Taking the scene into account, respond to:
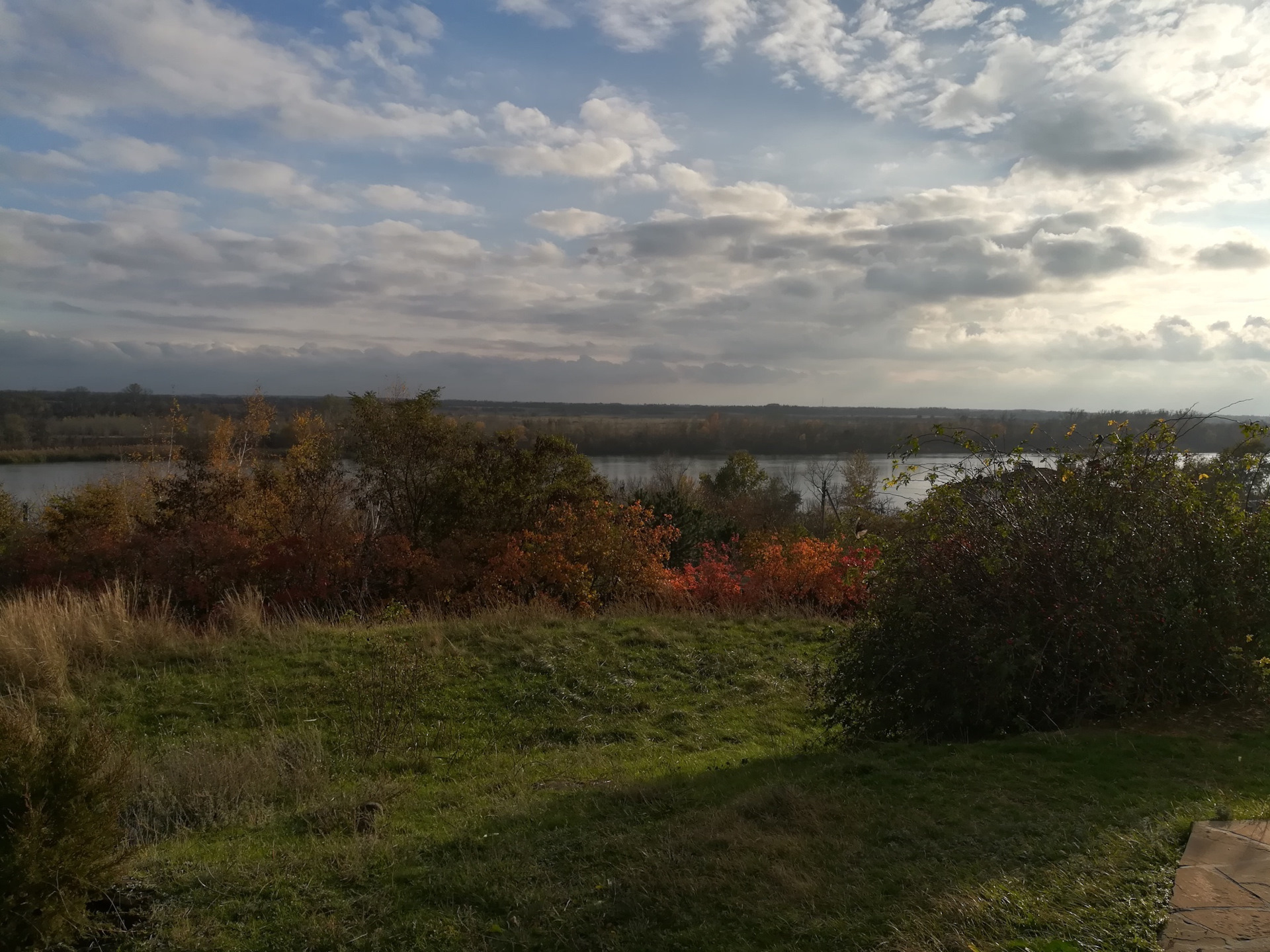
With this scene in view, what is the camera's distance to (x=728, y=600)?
1497 centimetres

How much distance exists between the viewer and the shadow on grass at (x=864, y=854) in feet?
10.3

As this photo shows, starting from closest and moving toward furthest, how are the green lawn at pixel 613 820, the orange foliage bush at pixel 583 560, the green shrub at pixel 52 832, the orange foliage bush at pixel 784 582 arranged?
the green shrub at pixel 52 832 → the green lawn at pixel 613 820 → the orange foliage bush at pixel 784 582 → the orange foliage bush at pixel 583 560

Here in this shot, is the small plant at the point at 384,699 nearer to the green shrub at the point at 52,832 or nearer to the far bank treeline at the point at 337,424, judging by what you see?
the green shrub at the point at 52,832

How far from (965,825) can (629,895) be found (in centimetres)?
172

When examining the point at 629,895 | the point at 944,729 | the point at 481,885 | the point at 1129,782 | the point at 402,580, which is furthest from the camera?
the point at 402,580

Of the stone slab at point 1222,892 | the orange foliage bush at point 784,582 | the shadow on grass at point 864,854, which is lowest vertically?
the orange foliage bush at point 784,582

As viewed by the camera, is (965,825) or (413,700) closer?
(965,825)

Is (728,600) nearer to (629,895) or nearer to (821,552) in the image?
(821,552)

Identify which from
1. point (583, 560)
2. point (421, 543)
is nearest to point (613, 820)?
point (583, 560)

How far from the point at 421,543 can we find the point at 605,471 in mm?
33117

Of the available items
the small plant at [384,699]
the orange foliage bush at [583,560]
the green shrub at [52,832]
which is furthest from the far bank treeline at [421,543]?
the green shrub at [52,832]

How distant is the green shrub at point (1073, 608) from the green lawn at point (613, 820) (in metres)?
0.45

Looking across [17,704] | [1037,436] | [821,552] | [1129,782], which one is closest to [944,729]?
[1129,782]

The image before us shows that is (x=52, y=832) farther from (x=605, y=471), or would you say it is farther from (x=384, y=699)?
(x=605, y=471)
